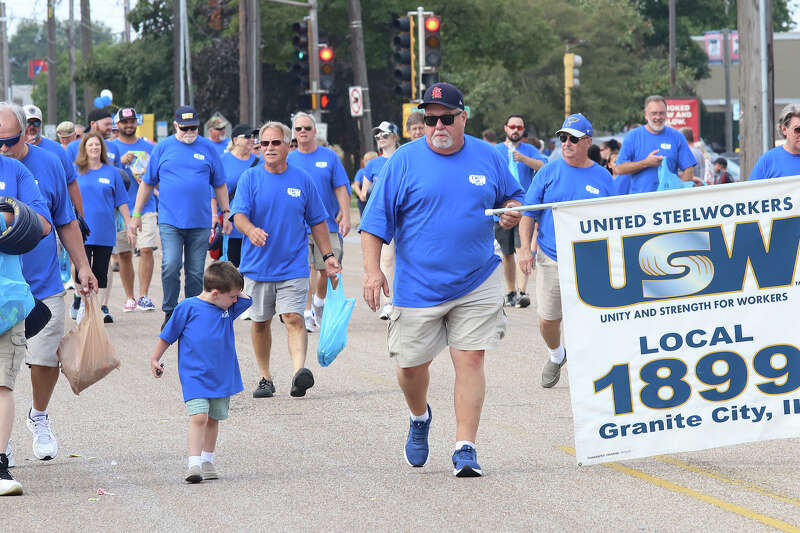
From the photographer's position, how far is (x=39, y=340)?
25.9ft

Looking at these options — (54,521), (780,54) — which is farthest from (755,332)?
(780,54)

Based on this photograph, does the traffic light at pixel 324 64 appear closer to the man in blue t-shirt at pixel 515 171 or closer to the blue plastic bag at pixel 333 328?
the man in blue t-shirt at pixel 515 171

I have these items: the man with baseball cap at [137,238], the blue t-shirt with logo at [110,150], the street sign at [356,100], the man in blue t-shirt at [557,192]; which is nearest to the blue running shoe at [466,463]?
the man in blue t-shirt at [557,192]

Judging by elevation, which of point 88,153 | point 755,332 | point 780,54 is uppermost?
point 780,54

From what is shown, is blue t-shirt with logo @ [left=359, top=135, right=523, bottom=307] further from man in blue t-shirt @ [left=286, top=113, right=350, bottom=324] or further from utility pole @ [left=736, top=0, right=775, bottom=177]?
utility pole @ [left=736, top=0, right=775, bottom=177]

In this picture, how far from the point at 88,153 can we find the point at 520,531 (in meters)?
9.48

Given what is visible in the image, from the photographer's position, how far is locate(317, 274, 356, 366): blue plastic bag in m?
9.79

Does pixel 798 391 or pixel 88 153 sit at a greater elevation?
pixel 88 153

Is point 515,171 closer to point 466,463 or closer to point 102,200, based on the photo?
point 102,200

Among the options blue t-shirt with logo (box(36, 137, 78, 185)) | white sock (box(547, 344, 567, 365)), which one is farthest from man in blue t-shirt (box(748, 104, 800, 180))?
blue t-shirt with logo (box(36, 137, 78, 185))

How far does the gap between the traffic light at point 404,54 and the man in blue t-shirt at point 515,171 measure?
925 centimetres

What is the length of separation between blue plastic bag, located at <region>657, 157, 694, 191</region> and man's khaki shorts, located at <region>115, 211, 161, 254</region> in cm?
581

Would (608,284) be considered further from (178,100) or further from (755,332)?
(178,100)

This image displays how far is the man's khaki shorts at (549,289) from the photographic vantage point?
1047 cm
